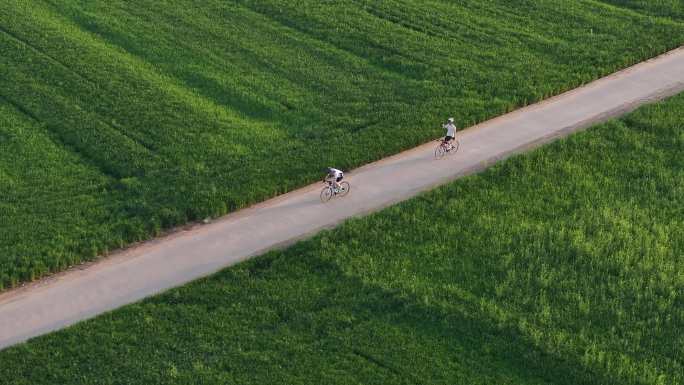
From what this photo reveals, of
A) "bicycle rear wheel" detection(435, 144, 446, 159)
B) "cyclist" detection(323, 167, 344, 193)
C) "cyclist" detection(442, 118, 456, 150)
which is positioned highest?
"cyclist" detection(442, 118, 456, 150)

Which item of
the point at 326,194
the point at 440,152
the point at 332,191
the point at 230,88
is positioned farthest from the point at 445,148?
the point at 230,88

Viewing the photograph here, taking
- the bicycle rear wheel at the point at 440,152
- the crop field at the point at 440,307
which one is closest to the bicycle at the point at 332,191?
the crop field at the point at 440,307

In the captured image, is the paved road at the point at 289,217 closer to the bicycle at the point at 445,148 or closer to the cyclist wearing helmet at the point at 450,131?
the bicycle at the point at 445,148

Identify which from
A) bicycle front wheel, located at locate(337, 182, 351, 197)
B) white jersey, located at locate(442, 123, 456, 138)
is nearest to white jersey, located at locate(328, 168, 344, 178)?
bicycle front wheel, located at locate(337, 182, 351, 197)

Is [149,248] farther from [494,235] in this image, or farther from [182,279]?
[494,235]

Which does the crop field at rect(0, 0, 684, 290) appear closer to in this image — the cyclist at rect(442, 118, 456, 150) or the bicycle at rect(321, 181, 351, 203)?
the bicycle at rect(321, 181, 351, 203)
